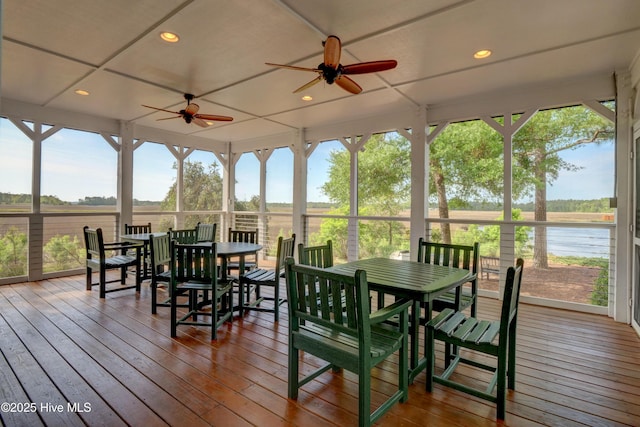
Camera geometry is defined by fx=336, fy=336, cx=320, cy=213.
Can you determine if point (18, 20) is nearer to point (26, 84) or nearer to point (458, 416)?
point (26, 84)

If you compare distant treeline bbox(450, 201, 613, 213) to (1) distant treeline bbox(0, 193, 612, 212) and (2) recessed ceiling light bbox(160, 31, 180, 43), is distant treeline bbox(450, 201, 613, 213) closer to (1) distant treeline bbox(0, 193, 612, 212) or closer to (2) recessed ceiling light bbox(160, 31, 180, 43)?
(1) distant treeline bbox(0, 193, 612, 212)

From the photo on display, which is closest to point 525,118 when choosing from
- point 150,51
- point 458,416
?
point 458,416

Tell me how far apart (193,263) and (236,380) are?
1361 mm

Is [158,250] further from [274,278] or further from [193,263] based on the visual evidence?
[274,278]

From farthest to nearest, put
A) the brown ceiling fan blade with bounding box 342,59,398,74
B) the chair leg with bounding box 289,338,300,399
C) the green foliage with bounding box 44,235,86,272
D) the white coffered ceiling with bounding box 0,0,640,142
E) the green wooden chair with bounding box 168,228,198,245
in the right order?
the green foliage with bounding box 44,235,86,272
the green wooden chair with bounding box 168,228,198,245
the brown ceiling fan blade with bounding box 342,59,398,74
the white coffered ceiling with bounding box 0,0,640,142
the chair leg with bounding box 289,338,300,399

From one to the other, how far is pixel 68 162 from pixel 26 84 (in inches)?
69.2

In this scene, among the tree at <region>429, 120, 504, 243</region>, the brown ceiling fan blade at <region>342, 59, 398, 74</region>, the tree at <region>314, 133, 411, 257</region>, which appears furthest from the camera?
the tree at <region>314, 133, 411, 257</region>

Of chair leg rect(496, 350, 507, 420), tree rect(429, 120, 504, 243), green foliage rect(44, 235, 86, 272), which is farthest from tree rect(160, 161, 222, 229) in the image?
chair leg rect(496, 350, 507, 420)

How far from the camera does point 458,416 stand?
2223mm

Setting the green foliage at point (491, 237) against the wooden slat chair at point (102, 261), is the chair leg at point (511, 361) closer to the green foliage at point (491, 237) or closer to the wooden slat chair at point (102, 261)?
the green foliage at point (491, 237)

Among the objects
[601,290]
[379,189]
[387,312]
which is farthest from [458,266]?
[379,189]

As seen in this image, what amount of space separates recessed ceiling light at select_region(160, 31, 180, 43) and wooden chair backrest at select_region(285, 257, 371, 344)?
262 cm

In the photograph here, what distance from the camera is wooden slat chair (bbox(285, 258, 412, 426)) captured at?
200 centimetres

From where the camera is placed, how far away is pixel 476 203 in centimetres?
543
